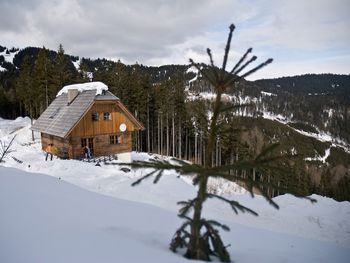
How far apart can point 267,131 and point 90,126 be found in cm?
11263

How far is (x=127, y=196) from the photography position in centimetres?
1379

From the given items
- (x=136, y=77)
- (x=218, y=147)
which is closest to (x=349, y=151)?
(x=218, y=147)

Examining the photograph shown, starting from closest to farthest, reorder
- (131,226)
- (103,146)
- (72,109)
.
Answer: (131,226) → (72,109) → (103,146)

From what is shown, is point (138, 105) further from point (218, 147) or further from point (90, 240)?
point (90, 240)

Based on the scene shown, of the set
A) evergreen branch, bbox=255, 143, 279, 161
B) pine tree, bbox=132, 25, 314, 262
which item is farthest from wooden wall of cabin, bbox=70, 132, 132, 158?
evergreen branch, bbox=255, 143, 279, 161

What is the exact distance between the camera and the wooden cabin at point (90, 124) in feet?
86.3

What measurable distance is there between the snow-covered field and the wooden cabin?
1215 centimetres

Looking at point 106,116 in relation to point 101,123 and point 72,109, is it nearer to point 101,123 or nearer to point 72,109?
point 101,123

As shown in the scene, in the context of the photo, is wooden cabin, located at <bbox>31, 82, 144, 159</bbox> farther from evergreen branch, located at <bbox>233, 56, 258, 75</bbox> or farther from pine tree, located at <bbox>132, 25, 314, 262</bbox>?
evergreen branch, located at <bbox>233, 56, 258, 75</bbox>

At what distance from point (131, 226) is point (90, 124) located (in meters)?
21.2

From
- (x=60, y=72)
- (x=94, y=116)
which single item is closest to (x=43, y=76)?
(x=60, y=72)

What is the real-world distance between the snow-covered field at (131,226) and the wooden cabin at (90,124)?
12.2m

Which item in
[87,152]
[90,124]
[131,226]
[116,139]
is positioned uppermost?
[90,124]

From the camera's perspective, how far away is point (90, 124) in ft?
88.7
